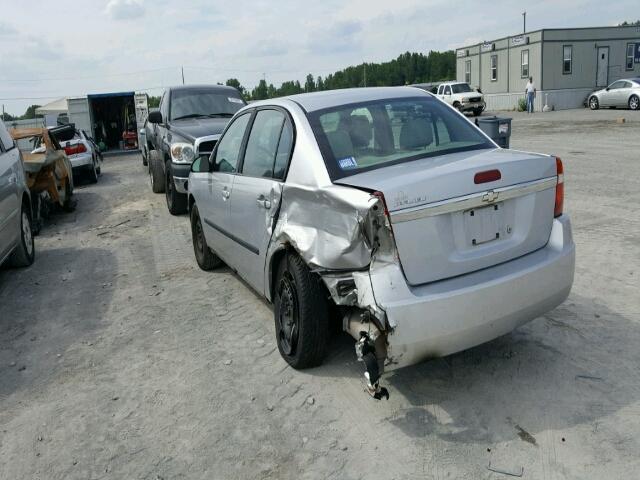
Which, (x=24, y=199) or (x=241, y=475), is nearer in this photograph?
(x=241, y=475)

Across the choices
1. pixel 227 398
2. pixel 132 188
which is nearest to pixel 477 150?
pixel 227 398

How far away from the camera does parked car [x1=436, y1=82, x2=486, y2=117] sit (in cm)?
3631

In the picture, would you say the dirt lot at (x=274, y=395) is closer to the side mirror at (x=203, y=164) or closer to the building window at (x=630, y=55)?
the side mirror at (x=203, y=164)

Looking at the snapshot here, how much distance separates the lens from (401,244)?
3.21 metres

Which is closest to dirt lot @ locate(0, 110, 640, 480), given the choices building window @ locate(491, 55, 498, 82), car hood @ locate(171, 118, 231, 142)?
car hood @ locate(171, 118, 231, 142)

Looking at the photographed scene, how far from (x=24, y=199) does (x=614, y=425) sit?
714cm

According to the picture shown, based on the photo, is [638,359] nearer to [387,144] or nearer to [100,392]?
[387,144]

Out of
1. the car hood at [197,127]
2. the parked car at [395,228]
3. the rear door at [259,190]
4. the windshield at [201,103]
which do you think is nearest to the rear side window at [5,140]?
the car hood at [197,127]

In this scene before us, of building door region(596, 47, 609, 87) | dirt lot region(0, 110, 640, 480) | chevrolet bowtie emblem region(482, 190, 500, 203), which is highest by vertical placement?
building door region(596, 47, 609, 87)

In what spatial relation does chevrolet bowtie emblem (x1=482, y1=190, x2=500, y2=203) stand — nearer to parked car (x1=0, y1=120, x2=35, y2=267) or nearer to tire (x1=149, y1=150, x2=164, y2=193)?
parked car (x1=0, y1=120, x2=35, y2=267)

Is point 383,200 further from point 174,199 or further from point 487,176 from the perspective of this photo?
point 174,199

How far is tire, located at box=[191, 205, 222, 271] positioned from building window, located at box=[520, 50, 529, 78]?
35.3m

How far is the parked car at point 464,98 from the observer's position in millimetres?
36312

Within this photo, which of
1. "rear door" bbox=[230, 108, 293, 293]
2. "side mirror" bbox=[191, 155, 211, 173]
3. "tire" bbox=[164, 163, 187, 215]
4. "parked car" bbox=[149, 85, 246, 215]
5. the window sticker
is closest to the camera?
the window sticker
